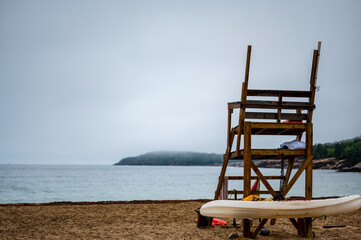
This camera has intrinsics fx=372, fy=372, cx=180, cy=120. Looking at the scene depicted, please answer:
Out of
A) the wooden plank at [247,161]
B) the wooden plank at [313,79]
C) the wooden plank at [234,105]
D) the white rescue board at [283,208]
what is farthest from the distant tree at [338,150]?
the white rescue board at [283,208]

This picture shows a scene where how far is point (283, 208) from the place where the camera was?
22.2 ft

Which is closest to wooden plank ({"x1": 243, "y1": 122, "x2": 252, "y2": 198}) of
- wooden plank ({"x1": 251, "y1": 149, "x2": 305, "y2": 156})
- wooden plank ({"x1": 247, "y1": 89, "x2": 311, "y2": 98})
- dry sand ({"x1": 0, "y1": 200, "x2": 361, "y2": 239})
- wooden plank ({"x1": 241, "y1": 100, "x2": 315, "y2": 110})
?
wooden plank ({"x1": 251, "y1": 149, "x2": 305, "y2": 156})

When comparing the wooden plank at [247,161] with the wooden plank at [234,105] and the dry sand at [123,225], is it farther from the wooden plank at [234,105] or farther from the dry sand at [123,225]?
the dry sand at [123,225]

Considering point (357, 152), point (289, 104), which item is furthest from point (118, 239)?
point (357, 152)

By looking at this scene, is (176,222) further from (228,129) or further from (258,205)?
(258,205)

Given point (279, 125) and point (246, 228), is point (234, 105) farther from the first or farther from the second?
point (246, 228)

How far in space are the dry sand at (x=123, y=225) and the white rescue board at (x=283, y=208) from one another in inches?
55.2

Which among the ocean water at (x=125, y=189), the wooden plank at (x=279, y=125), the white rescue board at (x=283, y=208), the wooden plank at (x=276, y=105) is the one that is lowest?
the ocean water at (x=125, y=189)

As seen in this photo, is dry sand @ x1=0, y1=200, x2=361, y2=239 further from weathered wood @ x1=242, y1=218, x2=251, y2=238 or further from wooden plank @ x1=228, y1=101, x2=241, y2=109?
wooden plank @ x1=228, y1=101, x2=241, y2=109

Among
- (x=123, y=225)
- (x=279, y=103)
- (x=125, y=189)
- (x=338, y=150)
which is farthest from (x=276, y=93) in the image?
(x=338, y=150)

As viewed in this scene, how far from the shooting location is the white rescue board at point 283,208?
6801 millimetres

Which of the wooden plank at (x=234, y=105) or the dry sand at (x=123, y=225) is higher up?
the wooden plank at (x=234, y=105)

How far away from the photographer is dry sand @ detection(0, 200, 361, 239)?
8.58 meters

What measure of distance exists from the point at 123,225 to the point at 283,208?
500 centimetres
